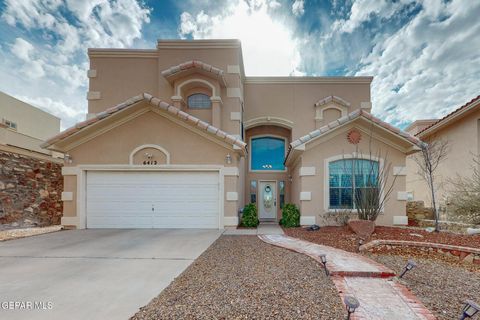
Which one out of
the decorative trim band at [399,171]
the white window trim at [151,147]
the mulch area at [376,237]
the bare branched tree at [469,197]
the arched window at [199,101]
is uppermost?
the arched window at [199,101]

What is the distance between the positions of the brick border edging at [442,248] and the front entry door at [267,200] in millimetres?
8243

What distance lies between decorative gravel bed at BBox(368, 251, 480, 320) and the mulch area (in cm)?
138

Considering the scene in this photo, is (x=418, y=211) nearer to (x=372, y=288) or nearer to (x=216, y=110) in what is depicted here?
(x=372, y=288)

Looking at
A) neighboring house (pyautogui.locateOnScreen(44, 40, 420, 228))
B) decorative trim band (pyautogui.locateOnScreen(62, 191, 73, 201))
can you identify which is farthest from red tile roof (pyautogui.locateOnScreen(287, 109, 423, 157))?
decorative trim band (pyautogui.locateOnScreen(62, 191, 73, 201))

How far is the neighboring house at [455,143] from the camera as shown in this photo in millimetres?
11180

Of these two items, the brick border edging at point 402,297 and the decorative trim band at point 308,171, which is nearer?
the brick border edging at point 402,297

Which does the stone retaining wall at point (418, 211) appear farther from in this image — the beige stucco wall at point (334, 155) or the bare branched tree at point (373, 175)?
the bare branched tree at point (373, 175)

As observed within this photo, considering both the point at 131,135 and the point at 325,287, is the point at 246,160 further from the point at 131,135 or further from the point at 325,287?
the point at 325,287

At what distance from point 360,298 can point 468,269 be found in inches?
140

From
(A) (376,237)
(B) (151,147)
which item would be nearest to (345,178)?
(A) (376,237)

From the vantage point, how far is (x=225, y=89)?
1291 cm

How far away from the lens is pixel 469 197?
32.0 ft

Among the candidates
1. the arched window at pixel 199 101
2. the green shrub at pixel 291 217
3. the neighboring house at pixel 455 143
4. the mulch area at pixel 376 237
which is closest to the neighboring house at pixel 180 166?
the green shrub at pixel 291 217

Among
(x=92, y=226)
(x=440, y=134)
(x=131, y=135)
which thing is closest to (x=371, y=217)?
(x=440, y=134)
